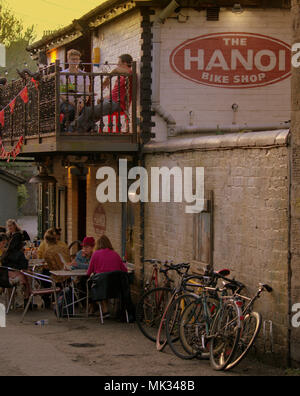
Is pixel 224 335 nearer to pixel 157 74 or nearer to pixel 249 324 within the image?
pixel 249 324

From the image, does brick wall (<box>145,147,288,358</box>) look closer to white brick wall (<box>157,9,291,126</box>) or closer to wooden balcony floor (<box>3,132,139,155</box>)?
wooden balcony floor (<box>3,132,139,155</box>)

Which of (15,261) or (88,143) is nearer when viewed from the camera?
(88,143)

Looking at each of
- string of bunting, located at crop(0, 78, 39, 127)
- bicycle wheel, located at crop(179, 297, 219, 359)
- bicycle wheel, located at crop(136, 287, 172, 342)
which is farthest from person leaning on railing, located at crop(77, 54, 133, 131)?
bicycle wheel, located at crop(179, 297, 219, 359)

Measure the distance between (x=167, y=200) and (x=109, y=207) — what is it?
3.88 m

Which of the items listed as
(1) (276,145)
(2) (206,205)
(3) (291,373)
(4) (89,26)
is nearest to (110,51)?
(4) (89,26)

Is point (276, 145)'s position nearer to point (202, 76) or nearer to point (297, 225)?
point (297, 225)

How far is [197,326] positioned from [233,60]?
266 inches

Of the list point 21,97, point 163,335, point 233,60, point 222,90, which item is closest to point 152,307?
point 163,335

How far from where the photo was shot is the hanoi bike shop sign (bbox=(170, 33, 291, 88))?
15.8m

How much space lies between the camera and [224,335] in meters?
10.1

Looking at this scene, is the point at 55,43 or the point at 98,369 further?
the point at 55,43

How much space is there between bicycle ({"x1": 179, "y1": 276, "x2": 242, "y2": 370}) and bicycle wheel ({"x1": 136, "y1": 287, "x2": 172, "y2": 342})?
5.97 feet

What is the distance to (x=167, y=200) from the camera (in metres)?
14.5

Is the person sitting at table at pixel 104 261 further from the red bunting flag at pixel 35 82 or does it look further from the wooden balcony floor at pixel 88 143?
the red bunting flag at pixel 35 82
